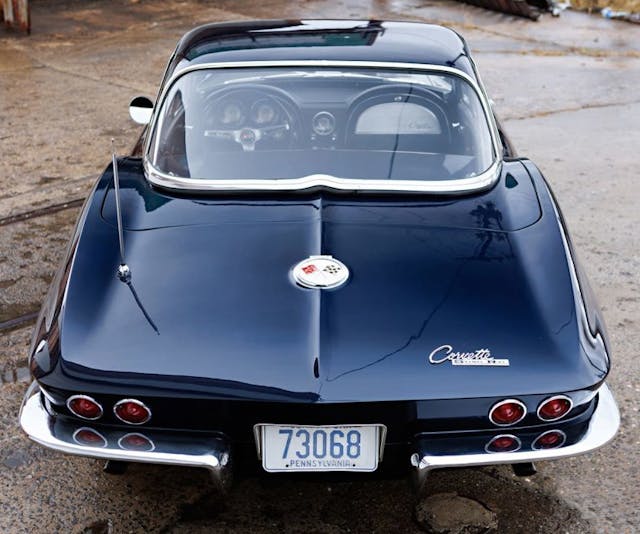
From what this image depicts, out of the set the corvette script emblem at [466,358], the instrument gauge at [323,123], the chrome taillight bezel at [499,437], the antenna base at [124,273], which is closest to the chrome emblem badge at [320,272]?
the corvette script emblem at [466,358]

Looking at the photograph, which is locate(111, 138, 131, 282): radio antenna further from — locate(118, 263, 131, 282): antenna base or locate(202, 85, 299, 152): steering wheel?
locate(202, 85, 299, 152): steering wheel

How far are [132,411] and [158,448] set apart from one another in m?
0.14

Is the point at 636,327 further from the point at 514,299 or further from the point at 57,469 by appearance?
the point at 57,469

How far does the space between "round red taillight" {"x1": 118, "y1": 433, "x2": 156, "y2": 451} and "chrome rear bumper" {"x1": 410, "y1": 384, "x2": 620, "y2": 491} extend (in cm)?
80

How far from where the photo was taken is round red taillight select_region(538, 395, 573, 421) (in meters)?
2.77

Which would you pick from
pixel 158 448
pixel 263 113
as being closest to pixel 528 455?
pixel 158 448

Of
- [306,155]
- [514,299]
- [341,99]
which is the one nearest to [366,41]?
[341,99]

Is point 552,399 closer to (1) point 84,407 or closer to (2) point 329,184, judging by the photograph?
(2) point 329,184

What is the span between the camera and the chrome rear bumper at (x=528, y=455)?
2764 mm

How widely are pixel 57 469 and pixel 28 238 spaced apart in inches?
89.9

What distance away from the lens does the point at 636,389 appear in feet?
13.3

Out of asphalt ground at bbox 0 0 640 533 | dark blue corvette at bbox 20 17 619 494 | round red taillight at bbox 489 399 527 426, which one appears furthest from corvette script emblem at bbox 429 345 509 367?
asphalt ground at bbox 0 0 640 533

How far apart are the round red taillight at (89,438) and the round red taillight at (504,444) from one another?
1170mm

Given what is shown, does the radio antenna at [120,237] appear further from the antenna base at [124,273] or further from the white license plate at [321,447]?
the white license plate at [321,447]
